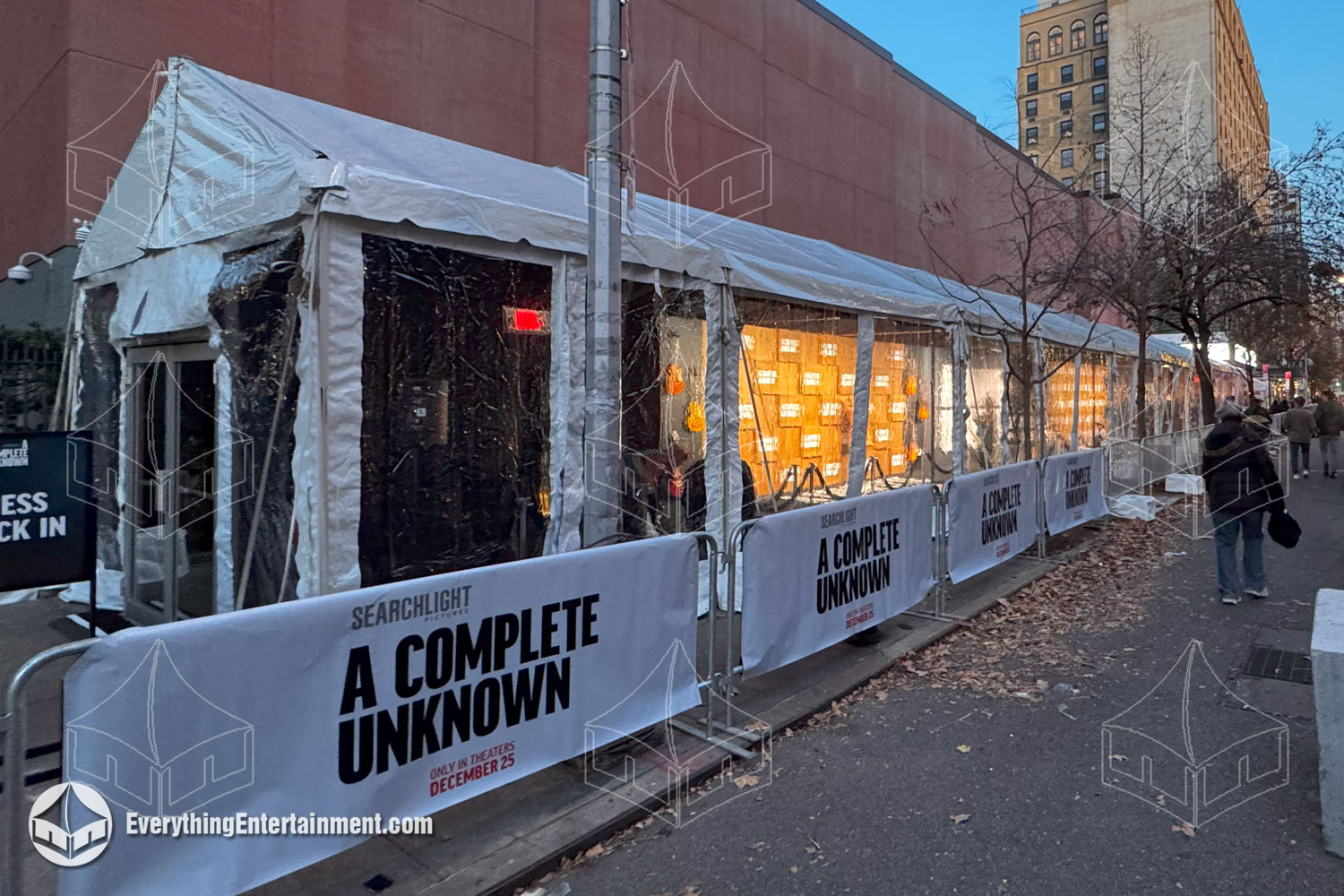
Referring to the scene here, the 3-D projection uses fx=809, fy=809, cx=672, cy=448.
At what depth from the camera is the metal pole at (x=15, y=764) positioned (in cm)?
213

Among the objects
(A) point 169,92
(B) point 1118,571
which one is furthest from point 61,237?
(B) point 1118,571

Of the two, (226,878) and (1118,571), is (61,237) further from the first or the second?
(1118,571)

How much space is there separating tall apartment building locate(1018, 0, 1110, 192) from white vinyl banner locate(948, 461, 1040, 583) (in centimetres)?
5989

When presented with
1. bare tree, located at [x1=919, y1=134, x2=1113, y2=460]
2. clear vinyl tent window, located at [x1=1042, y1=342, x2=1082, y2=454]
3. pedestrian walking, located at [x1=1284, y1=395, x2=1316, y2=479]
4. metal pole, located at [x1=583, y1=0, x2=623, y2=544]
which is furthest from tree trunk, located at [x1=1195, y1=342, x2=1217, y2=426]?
metal pole, located at [x1=583, y1=0, x2=623, y2=544]

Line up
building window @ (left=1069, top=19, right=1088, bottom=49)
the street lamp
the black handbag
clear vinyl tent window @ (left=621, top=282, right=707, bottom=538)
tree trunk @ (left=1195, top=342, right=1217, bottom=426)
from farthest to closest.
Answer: building window @ (left=1069, top=19, right=1088, bottom=49) → tree trunk @ (left=1195, top=342, right=1217, bottom=426) → the street lamp → the black handbag → clear vinyl tent window @ (left=621, top=282, right=707, bottom=538)

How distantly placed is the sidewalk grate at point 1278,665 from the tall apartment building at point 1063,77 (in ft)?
205

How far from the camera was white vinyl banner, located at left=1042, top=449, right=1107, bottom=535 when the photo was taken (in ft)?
31.1

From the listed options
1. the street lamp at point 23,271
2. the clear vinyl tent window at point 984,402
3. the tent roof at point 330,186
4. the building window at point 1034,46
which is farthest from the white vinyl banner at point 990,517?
the building window at point 1034,46

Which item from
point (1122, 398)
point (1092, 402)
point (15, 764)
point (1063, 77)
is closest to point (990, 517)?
point (15, 764)

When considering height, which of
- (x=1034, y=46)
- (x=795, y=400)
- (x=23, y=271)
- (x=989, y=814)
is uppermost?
(x=1034, y=46)

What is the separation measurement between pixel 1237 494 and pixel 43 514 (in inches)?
351

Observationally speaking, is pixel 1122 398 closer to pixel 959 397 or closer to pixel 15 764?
pixel 959 397

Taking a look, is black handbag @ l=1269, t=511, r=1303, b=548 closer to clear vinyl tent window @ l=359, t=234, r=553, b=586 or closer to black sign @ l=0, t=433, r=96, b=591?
clear vinyl tent window @ l=359, t=234, r=553, b=586

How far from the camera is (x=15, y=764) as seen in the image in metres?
2.12
